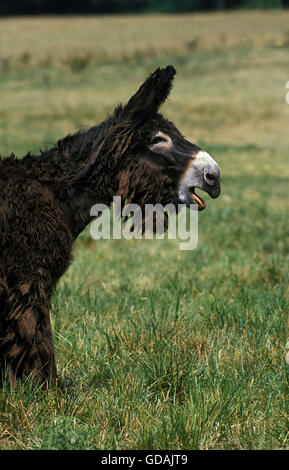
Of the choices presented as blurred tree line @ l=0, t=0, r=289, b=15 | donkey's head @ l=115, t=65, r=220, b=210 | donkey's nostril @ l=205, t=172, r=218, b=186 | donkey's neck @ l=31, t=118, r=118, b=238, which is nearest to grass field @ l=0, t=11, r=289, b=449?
donkey's neck @ l=31, t=118, r=118, b=238

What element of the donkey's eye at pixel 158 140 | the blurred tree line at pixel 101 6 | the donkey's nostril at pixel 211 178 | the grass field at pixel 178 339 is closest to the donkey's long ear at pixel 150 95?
the donkey's eye at pixel 158 140

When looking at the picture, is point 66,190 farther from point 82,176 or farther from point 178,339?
point 178,339

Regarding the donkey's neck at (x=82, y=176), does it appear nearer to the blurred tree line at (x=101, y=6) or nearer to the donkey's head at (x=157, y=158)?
the donkey's head at (x=157, y=158)

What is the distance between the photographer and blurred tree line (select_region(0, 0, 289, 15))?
5084 cm

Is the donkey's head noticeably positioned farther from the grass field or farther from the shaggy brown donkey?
the grass field

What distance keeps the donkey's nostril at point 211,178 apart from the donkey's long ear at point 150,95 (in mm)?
464

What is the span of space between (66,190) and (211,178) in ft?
2.68

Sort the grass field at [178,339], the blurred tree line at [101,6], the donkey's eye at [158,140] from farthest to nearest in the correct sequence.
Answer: the blurred tree line at [101,6]
the donkey's eye at [158,140]
the grass field at [178,339]

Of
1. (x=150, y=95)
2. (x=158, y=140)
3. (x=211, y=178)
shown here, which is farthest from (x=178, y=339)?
(x=150, y=95)

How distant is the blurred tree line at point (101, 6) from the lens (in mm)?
50838

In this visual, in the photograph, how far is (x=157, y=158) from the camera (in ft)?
11.6

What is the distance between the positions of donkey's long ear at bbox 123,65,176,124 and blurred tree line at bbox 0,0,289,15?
4850 centimetres

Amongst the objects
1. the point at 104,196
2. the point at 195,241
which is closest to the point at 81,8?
the point at 195,241

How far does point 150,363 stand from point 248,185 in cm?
932
